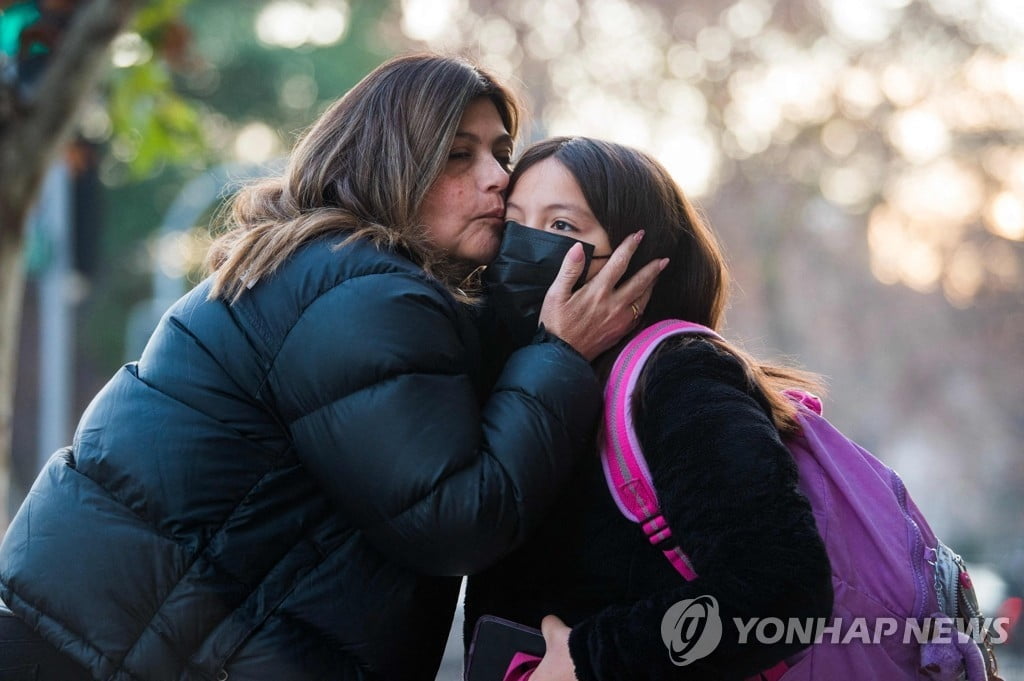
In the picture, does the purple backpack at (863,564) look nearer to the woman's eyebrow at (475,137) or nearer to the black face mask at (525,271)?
the black face mask at (525,271)

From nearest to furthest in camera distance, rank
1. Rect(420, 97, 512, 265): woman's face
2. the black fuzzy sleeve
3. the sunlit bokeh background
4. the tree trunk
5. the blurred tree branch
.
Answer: the black fuzzy sleeve
Rect(420, 97, 512, 265): woman's face
the blurred tree branch
the tree trunk
the sunlit bokeh background

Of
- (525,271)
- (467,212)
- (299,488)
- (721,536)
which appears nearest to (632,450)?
(721,536)

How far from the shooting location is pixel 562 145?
9.81 feet

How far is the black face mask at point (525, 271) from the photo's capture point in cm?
290

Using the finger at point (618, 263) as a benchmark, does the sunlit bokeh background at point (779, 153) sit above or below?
below

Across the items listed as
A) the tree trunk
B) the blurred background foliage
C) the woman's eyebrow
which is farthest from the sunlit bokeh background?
the woman's eyebrow

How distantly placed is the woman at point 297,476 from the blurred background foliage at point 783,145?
39.2 ft

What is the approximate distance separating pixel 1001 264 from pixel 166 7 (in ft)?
58.2

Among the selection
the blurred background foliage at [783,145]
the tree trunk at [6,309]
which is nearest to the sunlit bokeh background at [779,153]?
the blurred background foliage at [783,145]

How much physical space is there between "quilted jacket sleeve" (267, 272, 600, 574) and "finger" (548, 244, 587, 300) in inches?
11.3

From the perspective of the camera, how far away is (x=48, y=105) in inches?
203

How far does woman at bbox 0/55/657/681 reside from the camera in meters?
2.46

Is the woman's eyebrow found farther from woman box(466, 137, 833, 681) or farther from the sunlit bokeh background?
the sunlit bokeh background

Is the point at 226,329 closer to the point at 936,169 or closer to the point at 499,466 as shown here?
the point at 499,466
